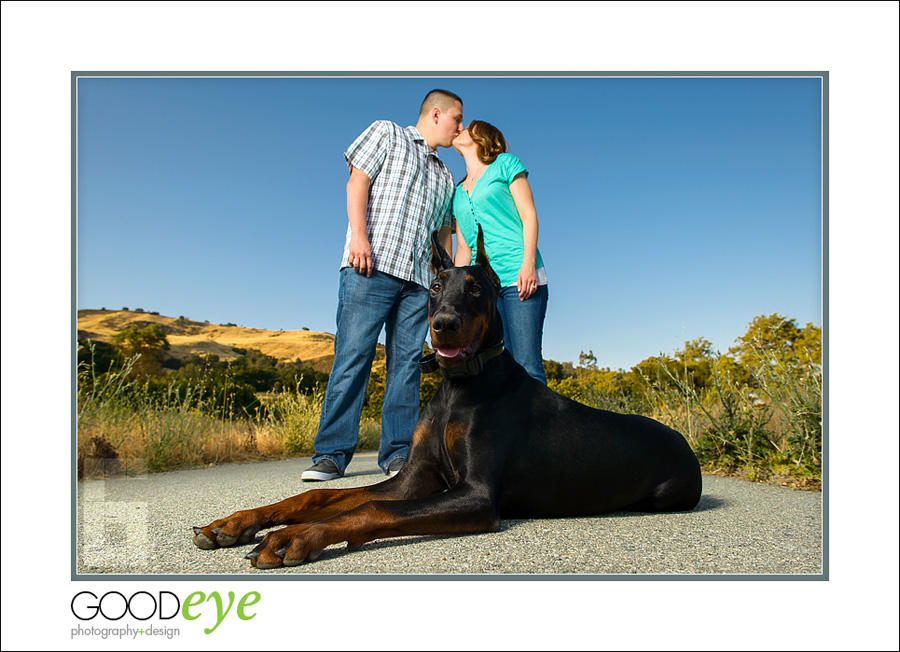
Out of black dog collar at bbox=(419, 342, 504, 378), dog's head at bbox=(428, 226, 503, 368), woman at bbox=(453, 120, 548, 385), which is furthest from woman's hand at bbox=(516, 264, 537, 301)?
black dog collar at bbox=(419, 342, 504, 378)

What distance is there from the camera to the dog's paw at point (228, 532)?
2375 mm

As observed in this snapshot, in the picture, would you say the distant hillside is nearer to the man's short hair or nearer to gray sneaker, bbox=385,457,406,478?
gray sneaker, bbox=385,457,406,478

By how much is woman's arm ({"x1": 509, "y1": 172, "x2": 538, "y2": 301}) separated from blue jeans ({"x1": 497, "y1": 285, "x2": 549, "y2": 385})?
0.25 feet

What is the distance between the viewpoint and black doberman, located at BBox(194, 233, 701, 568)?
2.55 meters

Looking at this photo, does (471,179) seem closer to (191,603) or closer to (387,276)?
(387,276)

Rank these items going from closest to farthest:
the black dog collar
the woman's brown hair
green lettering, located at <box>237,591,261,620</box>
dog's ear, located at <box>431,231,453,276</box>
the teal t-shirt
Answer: green lettering, located at <box>237,591,261,620</box> < the black dog collar < dog's ear, located at <box>431,231,453,276</box> < the teal t-shirt < the woman's brown hair

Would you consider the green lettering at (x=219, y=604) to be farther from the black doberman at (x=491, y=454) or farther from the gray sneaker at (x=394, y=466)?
the gray sneaker at (x=394, y=466)

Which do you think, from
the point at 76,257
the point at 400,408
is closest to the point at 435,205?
the point at 400,408

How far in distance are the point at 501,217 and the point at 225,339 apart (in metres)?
4.67

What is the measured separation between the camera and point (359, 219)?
4.40m

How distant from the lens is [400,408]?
463 centimetres

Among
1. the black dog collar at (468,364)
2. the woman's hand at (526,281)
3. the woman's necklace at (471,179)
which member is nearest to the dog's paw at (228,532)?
the black dog collar at (468,364)

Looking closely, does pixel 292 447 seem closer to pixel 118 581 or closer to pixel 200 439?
pixel 200 439

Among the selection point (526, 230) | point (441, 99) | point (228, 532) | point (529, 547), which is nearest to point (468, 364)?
point (529, 547)
